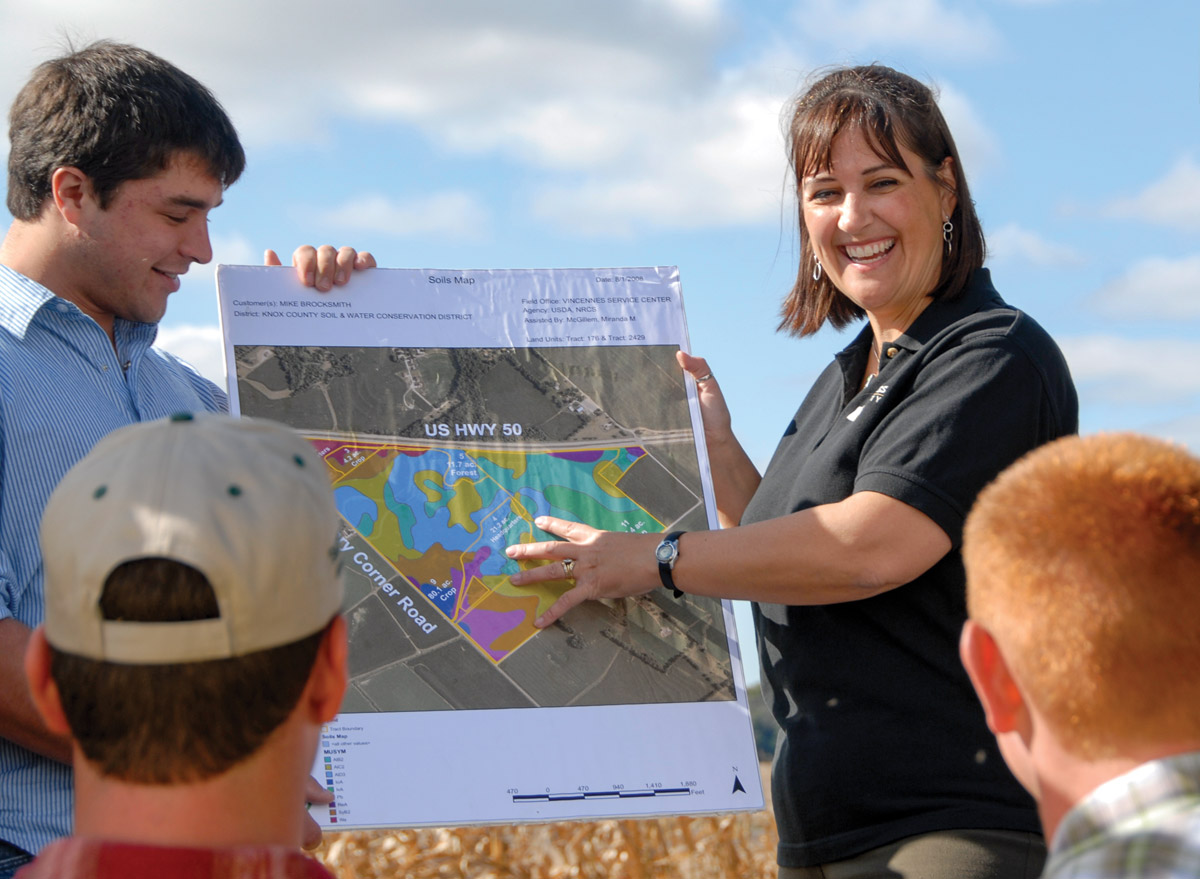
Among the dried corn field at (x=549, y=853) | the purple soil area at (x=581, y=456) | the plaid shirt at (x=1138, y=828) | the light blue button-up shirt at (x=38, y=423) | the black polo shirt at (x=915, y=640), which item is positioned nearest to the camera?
the plaid shirt at (x=1138, y=828)

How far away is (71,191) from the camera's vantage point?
276 cm

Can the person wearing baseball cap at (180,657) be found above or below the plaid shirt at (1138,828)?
above

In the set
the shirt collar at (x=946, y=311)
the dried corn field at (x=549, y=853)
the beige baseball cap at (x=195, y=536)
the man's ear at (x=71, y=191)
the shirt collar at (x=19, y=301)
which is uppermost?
the man's ear at (x=71, y=191)

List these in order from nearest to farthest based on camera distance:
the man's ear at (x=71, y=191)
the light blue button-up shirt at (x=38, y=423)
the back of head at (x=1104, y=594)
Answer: the back of head at (x=1104, y=594) → the light blue button-up shirt at (x=38, y=423) → the man's ear at (x=71, y=191)

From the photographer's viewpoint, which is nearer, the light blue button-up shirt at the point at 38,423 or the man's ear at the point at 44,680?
the man's ear at the point at 44,680

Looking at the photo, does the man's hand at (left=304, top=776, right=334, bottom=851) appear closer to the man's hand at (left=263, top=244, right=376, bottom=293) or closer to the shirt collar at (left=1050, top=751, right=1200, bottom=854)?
the man's hand at (left=263, top=244, right=376, bottom=293)

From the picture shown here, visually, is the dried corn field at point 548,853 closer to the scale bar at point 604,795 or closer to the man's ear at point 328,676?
the scale bar at point 604,795

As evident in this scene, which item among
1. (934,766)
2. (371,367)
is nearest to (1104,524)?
(934,766)

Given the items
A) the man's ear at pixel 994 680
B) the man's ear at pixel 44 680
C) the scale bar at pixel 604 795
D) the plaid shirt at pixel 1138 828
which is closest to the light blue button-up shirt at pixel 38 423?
the man's ear at pixel 44 680

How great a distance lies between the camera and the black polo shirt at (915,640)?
258cm

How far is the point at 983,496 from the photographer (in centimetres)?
166

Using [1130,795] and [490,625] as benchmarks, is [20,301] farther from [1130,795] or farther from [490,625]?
[1130,795]

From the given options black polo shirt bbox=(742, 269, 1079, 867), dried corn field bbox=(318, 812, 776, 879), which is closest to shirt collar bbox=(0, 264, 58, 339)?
black polo shirt bbox=(742, 269, 1079, 867)

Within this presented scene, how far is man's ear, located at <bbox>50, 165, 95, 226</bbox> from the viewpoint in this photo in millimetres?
2748
